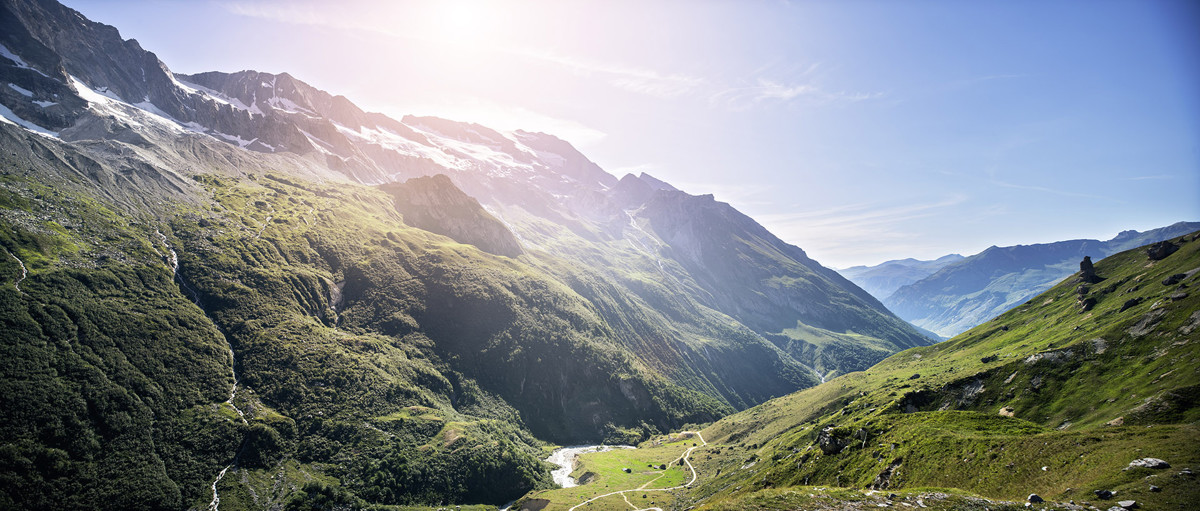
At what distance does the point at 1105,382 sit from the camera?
78312 millimetres

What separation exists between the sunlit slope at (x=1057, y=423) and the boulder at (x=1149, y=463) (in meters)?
0.84

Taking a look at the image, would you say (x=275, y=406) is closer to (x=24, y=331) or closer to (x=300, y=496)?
(x=300, y=496)

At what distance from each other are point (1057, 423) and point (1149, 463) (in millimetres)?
45653

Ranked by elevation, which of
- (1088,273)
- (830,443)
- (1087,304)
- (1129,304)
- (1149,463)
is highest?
(1088,273)

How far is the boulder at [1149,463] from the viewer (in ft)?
129

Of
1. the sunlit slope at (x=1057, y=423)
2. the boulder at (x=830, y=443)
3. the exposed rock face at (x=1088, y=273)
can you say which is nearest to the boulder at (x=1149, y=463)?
the sunlit slope at (x=1057, y=423)

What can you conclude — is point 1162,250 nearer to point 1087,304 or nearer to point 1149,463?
point 1087,304

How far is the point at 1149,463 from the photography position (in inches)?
1581

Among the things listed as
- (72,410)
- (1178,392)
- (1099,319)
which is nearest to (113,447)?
(72,410)

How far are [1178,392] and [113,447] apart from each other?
9504 inches

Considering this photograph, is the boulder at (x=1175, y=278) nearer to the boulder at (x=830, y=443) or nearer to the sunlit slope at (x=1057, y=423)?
the sunlit slope at (x=1057, y=423)

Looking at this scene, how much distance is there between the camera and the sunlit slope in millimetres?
44812

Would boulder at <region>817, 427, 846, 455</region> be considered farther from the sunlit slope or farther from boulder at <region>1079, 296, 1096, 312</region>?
boulder at <region>1079, 296, 1096, 312</region>

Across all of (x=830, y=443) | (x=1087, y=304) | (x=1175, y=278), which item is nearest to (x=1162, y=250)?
(x=1087, y=304)
